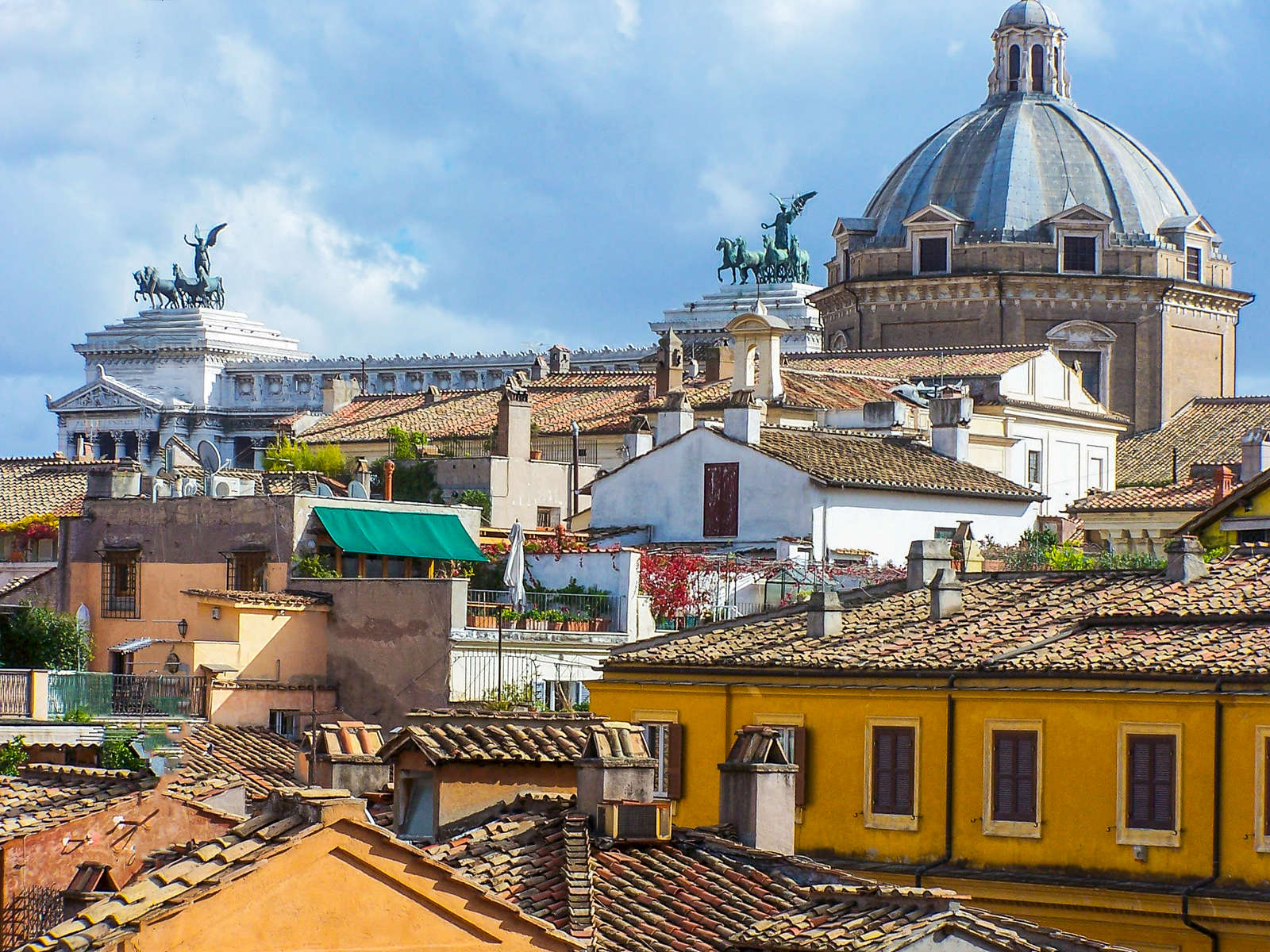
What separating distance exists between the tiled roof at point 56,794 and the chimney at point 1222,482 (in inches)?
1003

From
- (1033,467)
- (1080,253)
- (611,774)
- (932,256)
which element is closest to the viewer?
(611,774)

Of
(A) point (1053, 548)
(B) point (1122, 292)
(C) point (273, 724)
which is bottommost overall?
(C) point (273, 724)

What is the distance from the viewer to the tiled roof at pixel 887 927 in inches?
562

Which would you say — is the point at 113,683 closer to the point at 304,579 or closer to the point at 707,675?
the point at 304,579

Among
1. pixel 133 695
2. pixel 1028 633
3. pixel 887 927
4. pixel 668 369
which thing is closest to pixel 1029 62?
pixel 668 369

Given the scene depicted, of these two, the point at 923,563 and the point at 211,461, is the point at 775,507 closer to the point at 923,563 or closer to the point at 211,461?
the point at 923,563

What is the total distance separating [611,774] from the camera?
16.6 meters

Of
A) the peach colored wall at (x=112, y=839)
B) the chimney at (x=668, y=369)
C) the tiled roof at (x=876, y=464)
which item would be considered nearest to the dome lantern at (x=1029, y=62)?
the chimney at (x=668, y=369)

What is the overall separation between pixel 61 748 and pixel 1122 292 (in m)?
41.5

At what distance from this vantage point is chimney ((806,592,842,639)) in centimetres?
2472

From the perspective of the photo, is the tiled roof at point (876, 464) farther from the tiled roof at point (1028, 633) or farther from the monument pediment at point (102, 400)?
the monument pediment at point (102, 400)

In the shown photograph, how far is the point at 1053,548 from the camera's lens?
37.9m

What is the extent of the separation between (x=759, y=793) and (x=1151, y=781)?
4.48 meters

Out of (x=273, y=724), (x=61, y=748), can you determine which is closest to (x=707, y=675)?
(x=61, y=748)
